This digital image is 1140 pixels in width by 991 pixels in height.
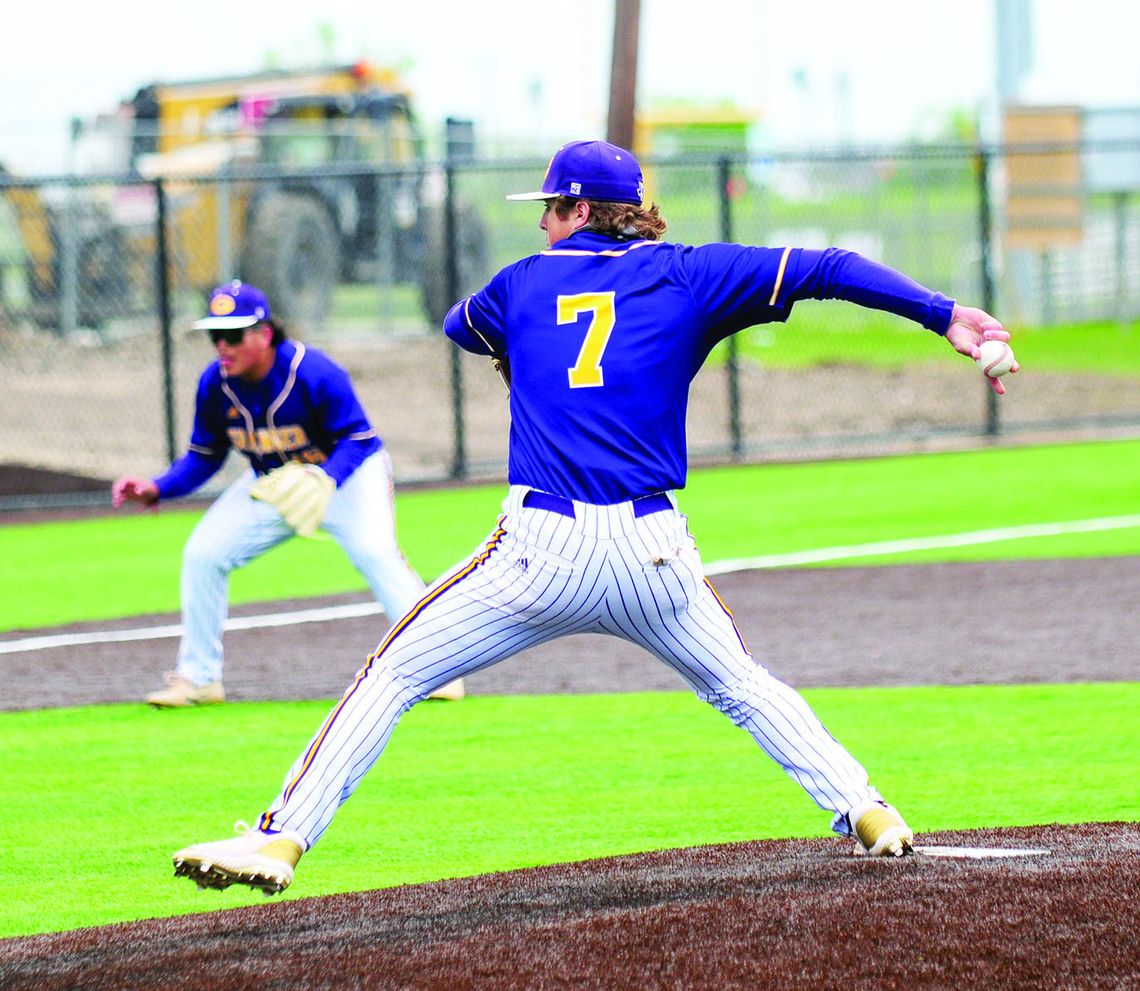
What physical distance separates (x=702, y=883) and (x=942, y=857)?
0.67 m

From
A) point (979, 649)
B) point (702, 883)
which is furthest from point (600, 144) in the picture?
point (979, 649)

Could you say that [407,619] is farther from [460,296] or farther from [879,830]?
[460,296]

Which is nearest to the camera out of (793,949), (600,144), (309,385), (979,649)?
(793,949)

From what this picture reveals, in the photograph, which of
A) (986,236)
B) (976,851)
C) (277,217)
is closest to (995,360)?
(976,851)

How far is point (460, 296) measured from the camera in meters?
22.4

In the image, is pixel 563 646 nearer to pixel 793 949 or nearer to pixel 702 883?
pixel 702 883

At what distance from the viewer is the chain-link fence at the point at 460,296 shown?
18562mm

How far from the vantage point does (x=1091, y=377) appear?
923 inches

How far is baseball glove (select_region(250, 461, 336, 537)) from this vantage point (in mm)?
7656

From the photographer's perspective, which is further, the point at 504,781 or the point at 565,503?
the point at 504,781

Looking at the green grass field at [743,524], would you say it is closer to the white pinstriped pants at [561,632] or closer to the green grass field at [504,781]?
the green grass field at [504,781]

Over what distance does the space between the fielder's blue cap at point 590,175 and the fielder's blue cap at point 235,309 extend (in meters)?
3.03

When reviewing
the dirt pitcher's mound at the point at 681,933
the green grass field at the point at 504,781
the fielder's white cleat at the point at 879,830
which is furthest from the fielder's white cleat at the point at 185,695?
the fielder's white cleat at the point at 879,830

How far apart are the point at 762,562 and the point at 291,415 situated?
14.9ft
